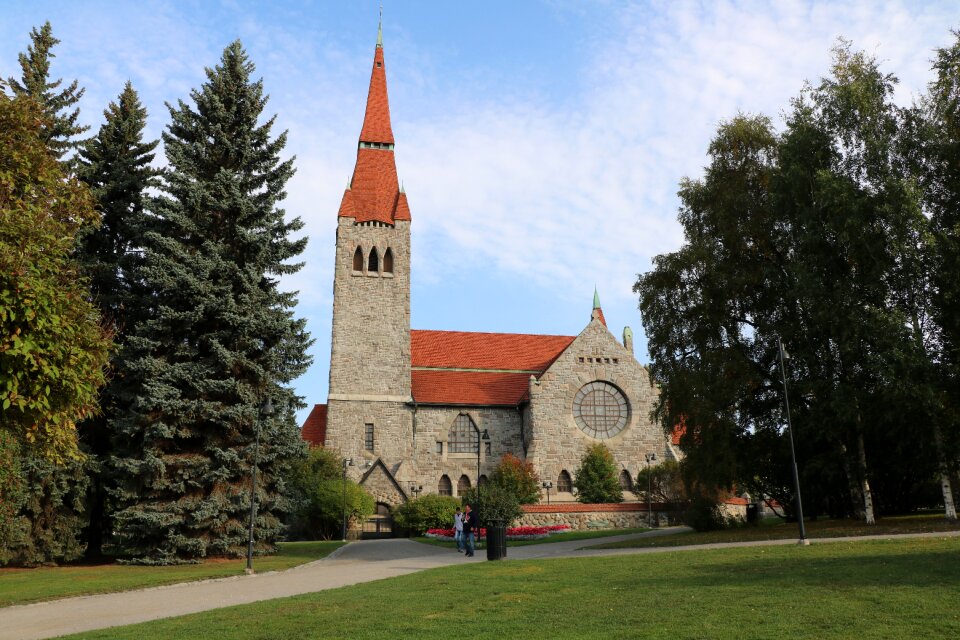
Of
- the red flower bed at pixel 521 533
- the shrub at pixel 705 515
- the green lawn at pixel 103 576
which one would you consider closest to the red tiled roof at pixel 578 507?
the red flower bed at pixel 521 533

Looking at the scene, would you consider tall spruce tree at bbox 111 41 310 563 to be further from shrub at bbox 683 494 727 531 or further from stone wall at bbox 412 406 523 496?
stone wall at bbox 412 406 523 496

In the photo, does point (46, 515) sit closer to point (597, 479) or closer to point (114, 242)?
point (114, 242)

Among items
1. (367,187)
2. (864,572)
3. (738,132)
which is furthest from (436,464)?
(864,572)

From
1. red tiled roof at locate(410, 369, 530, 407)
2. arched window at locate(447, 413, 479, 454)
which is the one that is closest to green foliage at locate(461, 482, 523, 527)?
arched window at locate(447, 413, 479, 454)

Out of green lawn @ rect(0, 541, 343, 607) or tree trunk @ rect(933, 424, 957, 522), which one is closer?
green lawn @ rect(0, 541, 343, 607)

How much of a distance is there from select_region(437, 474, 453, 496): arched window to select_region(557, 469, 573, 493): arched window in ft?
20.3

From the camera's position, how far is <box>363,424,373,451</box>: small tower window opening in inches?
1559

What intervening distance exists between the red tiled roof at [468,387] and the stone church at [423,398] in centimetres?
11

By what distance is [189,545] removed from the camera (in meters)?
18.9

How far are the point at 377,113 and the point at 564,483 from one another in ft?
86.6

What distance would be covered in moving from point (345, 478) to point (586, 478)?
1288cm

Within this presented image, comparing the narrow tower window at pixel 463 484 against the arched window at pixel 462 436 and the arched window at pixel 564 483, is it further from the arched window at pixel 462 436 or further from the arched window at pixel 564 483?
the arched window at pixel 564 483

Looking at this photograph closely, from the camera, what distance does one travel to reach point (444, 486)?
136ft

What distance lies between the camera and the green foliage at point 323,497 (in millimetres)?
34250
